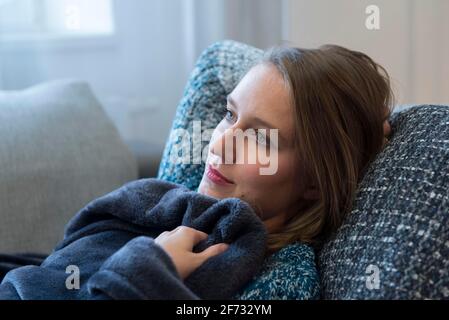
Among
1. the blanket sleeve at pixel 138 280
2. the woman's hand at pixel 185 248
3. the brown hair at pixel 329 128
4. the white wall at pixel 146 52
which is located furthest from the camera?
the white wall at pixel 146 52

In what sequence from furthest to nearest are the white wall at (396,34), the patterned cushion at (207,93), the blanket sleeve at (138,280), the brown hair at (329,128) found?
the white wall at (396,34), the patterned cushion at (207,93), the brown hair at (329,128), the blanket sleeve at (138,280)

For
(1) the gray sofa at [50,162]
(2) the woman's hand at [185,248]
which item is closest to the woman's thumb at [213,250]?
(2) the woman's hand at [185,248]

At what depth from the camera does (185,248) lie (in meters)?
0.86

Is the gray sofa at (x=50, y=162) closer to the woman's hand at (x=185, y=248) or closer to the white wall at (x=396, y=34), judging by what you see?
the woman's hand at (x=185, y=248)

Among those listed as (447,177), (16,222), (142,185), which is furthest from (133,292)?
(16,222)

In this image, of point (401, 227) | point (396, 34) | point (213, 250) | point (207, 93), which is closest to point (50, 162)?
point (207, 93)

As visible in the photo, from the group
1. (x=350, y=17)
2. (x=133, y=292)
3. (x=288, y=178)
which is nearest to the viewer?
(x=133, y=292)

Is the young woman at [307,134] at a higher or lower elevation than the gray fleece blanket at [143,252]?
higher

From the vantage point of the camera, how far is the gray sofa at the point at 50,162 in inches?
50.6

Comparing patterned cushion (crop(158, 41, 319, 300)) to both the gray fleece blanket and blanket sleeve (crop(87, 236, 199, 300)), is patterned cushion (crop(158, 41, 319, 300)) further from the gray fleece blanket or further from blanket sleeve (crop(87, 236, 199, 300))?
blanket sleeve (crop(87, 236, 199, 300))

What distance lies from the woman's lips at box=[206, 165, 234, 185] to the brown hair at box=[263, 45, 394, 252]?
0.39ft

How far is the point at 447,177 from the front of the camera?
0.84 meters

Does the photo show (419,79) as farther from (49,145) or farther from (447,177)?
(49,145)
